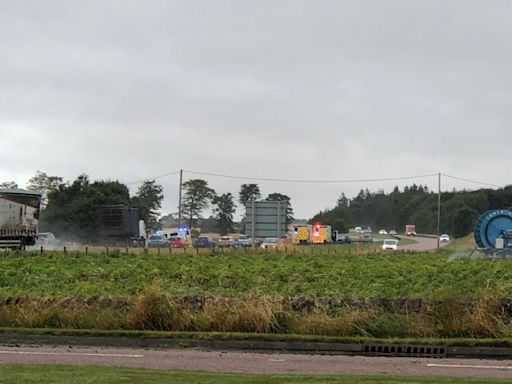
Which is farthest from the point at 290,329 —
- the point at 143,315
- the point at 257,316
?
the point at 143,315

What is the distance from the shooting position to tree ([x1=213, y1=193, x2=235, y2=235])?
161375 millimetres

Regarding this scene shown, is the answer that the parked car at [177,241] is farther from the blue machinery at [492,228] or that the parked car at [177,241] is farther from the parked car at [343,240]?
the blue machinery at [492,228]

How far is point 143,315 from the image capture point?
15242mm

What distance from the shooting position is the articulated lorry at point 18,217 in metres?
44.8

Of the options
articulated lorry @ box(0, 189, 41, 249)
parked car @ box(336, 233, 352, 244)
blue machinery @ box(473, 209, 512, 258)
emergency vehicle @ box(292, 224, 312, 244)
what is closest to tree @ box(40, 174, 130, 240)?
emergency vehicle @ box(292, 224, 312, 244)

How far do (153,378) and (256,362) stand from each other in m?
3.11

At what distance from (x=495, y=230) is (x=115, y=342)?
39867 mm

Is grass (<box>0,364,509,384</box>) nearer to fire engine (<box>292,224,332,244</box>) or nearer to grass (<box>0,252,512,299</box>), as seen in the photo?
grass (<box>0,252,512,299</box>)

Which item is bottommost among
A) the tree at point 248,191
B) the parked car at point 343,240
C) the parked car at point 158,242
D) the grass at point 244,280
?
the grass at point 244,280

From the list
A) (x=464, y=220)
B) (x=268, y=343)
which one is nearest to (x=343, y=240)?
(x=464, y=220)

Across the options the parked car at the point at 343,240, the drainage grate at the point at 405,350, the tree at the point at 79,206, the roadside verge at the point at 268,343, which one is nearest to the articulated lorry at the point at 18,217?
the roadside verge at the point at 268,343

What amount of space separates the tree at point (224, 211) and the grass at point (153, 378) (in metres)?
151

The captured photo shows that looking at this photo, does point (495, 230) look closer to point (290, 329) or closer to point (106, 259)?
point (106, 259)

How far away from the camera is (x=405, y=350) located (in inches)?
522
